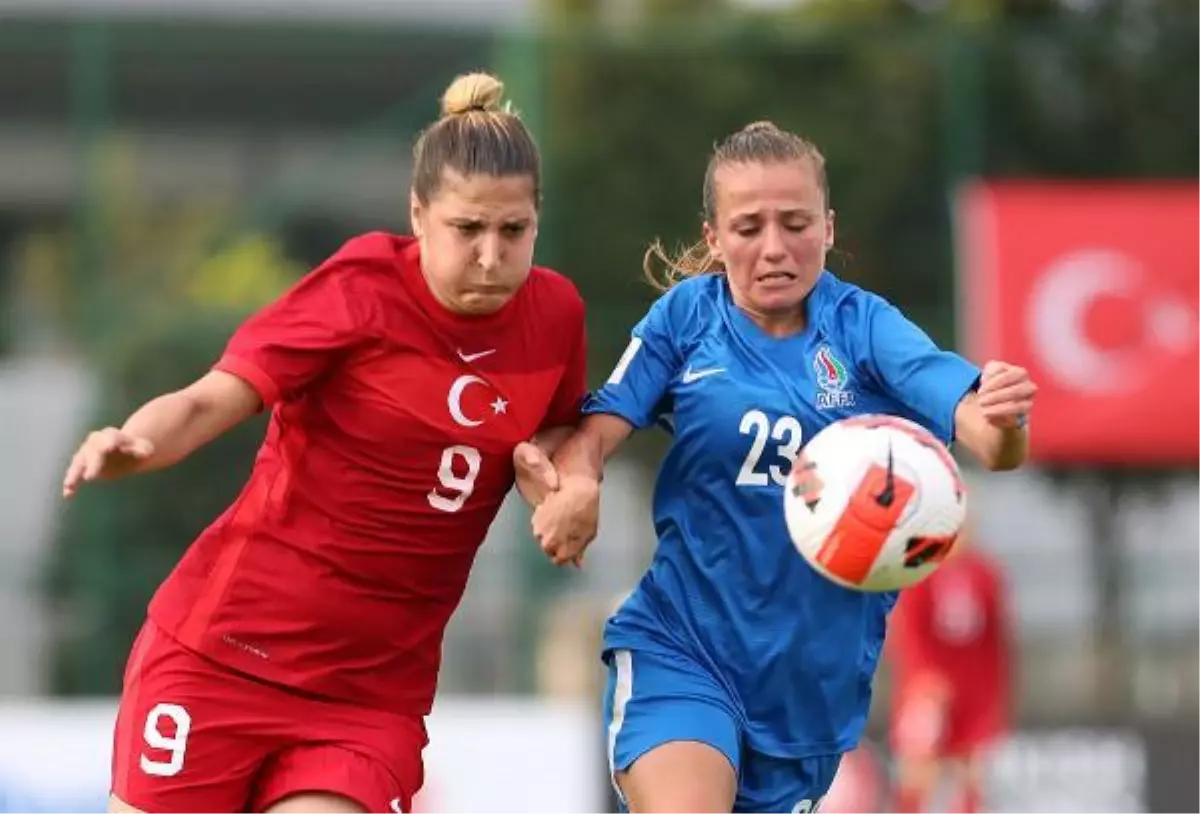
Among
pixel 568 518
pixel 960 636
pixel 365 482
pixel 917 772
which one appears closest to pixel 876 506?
pixel 568 518

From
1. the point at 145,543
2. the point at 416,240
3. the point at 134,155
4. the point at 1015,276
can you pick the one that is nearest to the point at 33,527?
the point at 145,543

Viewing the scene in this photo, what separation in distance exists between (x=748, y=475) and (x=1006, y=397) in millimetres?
690

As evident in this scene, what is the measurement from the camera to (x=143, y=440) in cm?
488

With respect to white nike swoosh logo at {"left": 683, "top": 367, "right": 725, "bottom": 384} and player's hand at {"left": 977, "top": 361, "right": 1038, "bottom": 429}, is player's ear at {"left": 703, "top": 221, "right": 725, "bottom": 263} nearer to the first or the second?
white nike swoosh logo at {"left": 683, "top": 367, "right": 725, "bottom": 384}

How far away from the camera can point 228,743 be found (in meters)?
5.35

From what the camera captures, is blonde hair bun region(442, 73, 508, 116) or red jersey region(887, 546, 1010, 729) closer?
blonde hair bun region(442, 73, 508, 116)

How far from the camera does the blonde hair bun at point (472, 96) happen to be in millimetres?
5461

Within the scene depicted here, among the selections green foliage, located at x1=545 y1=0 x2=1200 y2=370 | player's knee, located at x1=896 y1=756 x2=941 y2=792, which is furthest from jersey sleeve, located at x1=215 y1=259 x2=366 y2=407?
green foliage, located at x1=545 y1=0 x2=1200 y2=370

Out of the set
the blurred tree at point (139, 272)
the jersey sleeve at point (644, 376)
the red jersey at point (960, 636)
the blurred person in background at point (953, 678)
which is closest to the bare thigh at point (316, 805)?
the jersey sleeve at point (644, 376)

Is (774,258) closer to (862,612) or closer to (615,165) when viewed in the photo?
(862,612)

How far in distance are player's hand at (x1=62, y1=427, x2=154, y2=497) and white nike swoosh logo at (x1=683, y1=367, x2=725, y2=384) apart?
1.28 meters

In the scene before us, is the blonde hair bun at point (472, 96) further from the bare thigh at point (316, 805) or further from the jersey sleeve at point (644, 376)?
the bare thigh at point (316, 805)

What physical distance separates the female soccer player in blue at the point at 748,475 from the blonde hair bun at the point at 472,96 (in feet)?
1.71

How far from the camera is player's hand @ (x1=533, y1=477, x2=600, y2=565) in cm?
516
